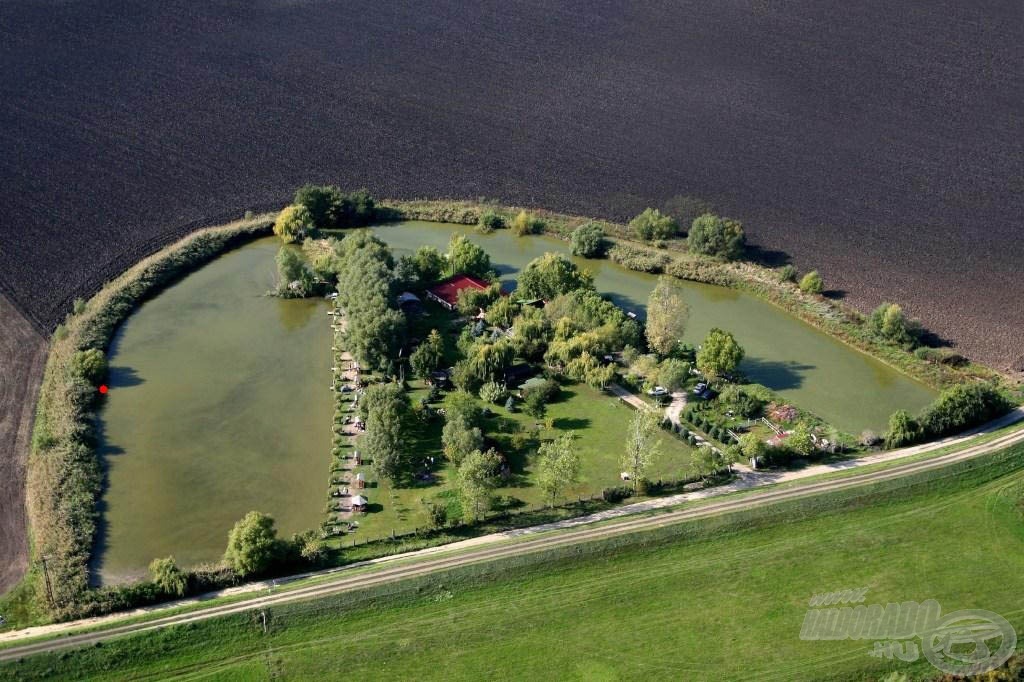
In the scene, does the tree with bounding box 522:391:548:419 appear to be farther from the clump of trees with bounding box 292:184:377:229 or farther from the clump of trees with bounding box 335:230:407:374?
the clump of trees with bounding box 292:184:377:229

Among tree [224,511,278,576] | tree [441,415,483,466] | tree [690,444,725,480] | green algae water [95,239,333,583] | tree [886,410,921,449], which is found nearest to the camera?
tree [224,511,278,576]

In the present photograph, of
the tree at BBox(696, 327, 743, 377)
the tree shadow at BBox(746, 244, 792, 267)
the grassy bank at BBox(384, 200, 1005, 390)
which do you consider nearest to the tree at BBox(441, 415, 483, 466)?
the tree at BBox(696, 327, 743, 377)

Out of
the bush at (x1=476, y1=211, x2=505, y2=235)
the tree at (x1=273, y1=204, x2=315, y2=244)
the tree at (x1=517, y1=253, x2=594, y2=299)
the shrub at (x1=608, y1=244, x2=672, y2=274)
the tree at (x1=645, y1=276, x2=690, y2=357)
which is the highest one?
the tree at (x1=273, y1=204, x2=315, y2=244)

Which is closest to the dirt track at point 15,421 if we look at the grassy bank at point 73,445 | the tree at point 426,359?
the grassy bank at point 73,445

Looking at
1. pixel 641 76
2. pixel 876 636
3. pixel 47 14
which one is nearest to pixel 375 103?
pixel 641 76

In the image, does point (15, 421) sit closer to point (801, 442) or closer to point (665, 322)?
point (665, 322)

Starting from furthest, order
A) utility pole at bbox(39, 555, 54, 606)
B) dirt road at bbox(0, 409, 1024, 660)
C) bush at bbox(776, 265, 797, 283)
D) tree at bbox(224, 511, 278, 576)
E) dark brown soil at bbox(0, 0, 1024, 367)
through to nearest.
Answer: dark brown soil at bbox(0, 0, 1024, 367) < bush at bbox(776, 265, 797, 283) < tree at bbox(224, 511, 278, 576) < utility pole at bbox(39, 555, 54, 606) < dirt road at bbox(0, 409, 1024, 660)
